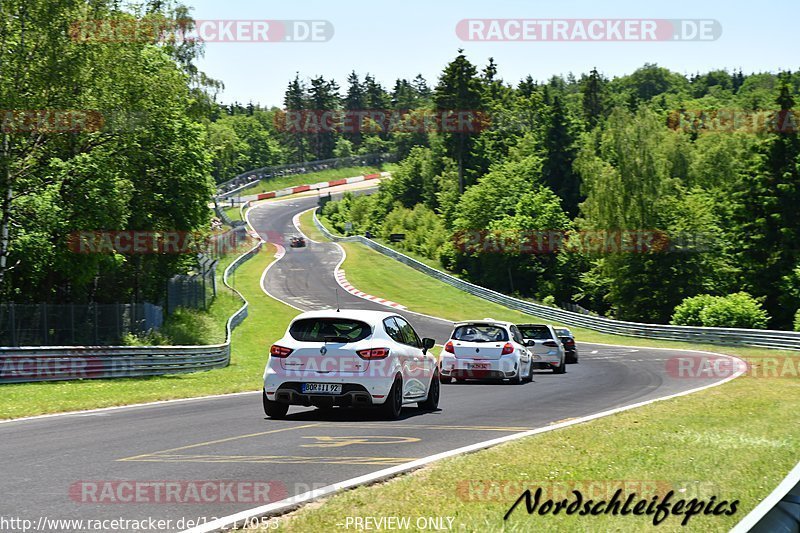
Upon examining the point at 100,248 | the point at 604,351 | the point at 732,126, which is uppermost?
the point at 732,126

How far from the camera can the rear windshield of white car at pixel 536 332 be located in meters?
30.7

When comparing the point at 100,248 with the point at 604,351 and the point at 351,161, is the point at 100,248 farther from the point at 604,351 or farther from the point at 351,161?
the point at 351,161

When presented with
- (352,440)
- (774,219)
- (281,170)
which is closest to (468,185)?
(774,219)

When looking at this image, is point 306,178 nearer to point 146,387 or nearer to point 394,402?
point 146,387

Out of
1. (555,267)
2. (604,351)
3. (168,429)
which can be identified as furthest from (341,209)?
(168,429)

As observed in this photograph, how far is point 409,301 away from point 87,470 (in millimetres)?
59618

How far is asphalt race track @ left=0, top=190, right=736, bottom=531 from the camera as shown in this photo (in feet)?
26.8

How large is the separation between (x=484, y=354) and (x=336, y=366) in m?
10.2

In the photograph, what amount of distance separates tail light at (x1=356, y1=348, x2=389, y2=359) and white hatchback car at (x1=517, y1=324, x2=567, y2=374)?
16129 mm

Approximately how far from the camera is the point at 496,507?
7.58 metres

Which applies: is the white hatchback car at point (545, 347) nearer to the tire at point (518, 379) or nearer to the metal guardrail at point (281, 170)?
the tire at point (518, 379)

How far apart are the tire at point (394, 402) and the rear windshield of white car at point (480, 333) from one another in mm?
9445

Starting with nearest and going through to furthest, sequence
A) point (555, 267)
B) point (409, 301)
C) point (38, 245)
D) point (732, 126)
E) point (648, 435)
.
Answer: point (648, 435) → point (38, 245) → point (409, 301) → point (555, 267) → point (732, 126)

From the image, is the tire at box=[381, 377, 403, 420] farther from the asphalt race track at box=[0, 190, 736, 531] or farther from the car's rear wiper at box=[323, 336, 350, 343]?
the car's rear wiper at box=[323, 336, 350, 343]
